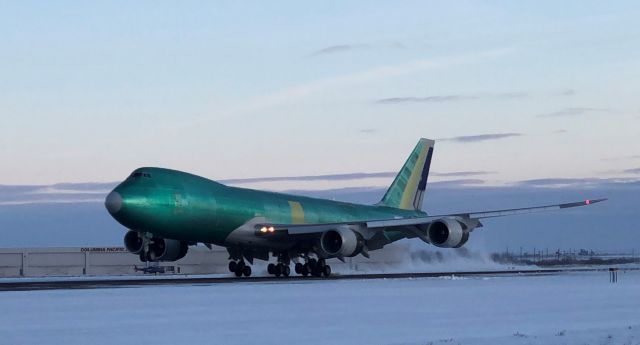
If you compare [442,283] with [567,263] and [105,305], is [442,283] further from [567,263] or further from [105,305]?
[567,263]

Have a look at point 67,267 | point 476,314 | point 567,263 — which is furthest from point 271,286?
point 567,263

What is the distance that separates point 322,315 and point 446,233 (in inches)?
1126

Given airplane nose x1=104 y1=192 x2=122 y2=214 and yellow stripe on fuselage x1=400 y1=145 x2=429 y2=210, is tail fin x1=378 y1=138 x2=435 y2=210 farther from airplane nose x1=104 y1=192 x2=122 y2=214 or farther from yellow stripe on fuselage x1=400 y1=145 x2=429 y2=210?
airplane nose x1=104 y1=192 x2=122 y2=214

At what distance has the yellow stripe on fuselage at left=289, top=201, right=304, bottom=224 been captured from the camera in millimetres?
59812

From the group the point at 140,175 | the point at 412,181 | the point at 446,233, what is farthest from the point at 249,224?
the point at 412,181

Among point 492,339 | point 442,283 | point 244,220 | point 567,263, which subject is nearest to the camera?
point 492,339

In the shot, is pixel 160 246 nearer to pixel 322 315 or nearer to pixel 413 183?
pixel 413 183

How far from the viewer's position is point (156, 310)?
30375 mm

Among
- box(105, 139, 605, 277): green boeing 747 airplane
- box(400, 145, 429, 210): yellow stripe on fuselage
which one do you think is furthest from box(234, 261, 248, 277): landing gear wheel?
box(400, 145, 429, 210): yellow stripe on fuselage

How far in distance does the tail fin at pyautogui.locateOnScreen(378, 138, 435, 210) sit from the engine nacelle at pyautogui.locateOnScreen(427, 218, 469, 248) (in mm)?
13908

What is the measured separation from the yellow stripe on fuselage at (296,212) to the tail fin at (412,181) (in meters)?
11.8

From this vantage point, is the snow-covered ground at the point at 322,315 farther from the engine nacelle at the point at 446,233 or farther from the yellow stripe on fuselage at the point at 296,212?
the yellow stripe on fuselage at the point at 296,212

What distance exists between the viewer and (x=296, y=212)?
198 ft

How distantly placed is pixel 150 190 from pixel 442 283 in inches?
563
